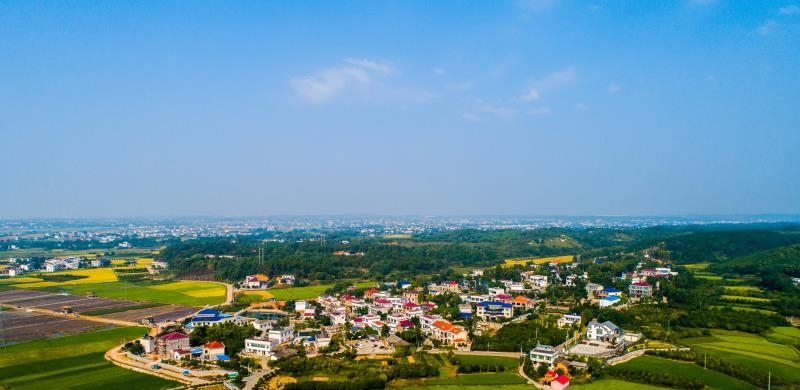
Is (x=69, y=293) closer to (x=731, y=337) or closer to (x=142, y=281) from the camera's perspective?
(x=142, y=281)

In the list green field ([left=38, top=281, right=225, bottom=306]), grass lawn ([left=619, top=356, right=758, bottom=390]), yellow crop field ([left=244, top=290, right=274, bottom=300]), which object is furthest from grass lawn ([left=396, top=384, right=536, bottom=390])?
yellow crop field ([left=244, top=290, right=274, bottom=300])

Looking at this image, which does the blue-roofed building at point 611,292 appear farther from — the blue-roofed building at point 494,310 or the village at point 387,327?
the blue-roofed building at point 494,310

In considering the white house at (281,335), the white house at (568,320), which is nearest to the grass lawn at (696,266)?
the white house at (568,320)

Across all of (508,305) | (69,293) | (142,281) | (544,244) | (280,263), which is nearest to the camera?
(508,305)

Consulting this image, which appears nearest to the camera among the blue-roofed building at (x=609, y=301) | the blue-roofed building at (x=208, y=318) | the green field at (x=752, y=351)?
the green field at (x=752, y=351)

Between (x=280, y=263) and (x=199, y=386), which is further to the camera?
(x=280, y=263)

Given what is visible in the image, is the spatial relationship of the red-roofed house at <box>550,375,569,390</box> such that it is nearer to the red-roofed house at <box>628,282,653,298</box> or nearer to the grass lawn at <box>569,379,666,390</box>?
the grass lawn at <box>569,379,666,390</box>

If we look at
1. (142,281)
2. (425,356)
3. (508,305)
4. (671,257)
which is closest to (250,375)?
(425,356)

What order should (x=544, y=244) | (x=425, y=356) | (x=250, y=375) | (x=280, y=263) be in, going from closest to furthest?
1. (x=250, y=375)
2. (x=425, y=356)
3. (x=280, y=263)
4. (x=544, y=244)
